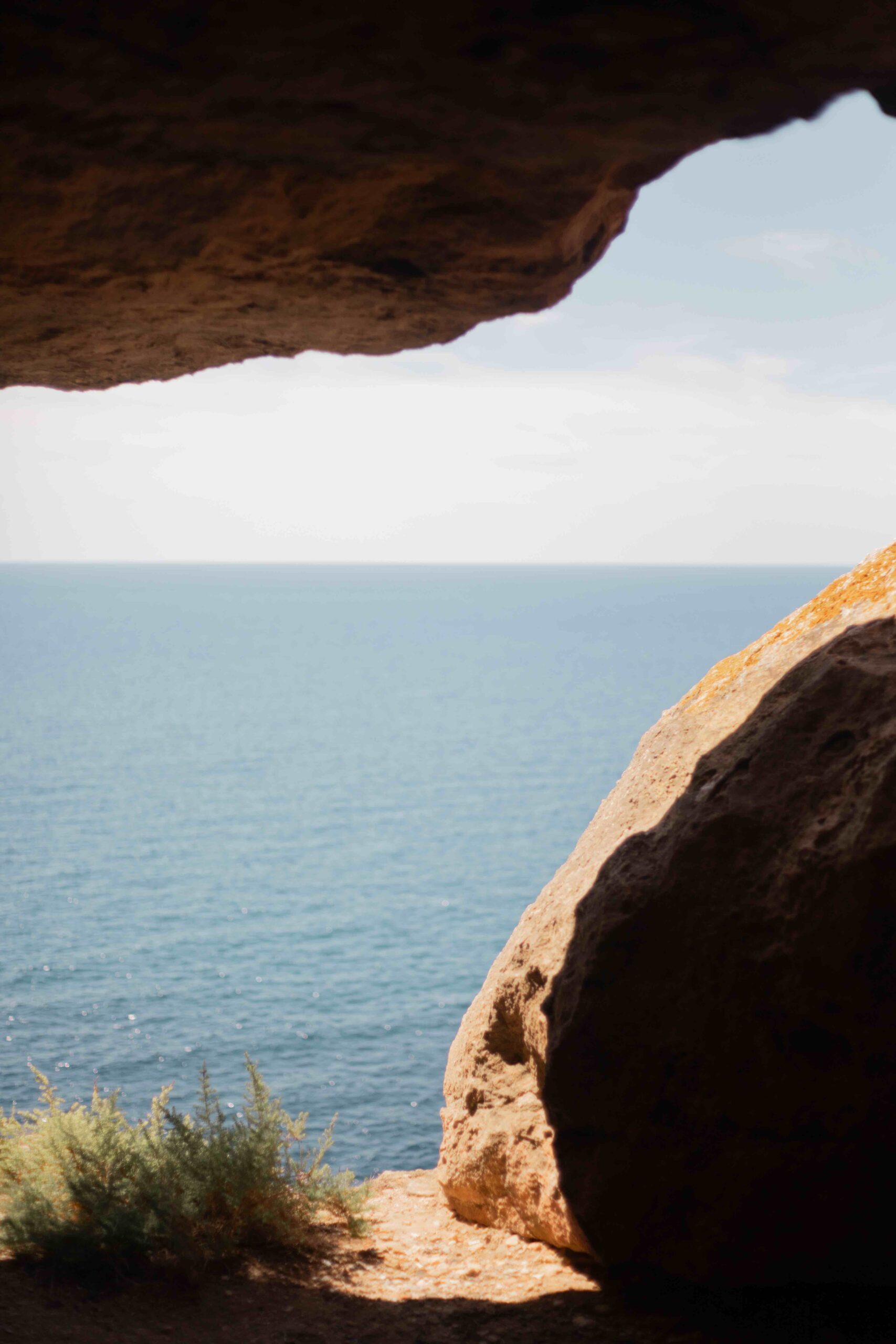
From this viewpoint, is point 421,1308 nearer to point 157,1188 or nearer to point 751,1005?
point 157,1188

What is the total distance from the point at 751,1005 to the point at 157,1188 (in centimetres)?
417

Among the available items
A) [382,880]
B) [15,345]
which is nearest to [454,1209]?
[15,345]

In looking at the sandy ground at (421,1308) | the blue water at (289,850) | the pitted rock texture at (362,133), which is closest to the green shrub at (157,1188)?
the sandy ground at (421,1308)

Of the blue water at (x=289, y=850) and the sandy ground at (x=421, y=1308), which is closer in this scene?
the sandy ground at (x=421, y=1308)

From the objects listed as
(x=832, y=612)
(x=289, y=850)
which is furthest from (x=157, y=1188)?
(x=289, y=850)

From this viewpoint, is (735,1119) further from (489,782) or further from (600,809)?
(489,782)

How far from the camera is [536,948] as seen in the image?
679 centimetres

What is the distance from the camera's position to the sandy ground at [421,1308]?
536 cm

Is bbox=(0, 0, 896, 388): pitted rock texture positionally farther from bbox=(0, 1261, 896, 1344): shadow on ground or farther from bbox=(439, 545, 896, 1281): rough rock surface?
bbox=(0, 1261, 896, 1344): shadow on ground

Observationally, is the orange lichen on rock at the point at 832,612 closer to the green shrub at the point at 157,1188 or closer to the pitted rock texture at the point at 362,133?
the pitted rock texture at the point at 362,133

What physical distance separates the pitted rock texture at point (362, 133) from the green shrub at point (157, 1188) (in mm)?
5132

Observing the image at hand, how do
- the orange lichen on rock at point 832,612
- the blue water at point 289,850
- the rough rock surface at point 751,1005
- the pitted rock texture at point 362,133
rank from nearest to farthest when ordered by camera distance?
the pitted rock texture at point 362,133, the rough rock surface at point 751,1005, the orange lichen on rock at point 832,612, the blue water at point 289,850

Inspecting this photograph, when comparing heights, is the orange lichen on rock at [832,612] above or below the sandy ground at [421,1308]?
above

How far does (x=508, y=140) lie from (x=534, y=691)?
306 ft
